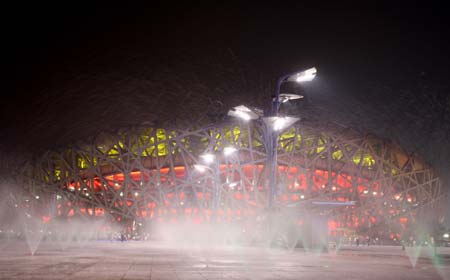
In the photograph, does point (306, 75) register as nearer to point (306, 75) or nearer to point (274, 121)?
point (306, 75)

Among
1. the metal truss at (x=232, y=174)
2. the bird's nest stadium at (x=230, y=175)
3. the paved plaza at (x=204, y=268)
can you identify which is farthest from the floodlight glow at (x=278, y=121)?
the bird's nest stadium at (x=230, y=175)

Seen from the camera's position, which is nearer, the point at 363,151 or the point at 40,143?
the point at 40,143

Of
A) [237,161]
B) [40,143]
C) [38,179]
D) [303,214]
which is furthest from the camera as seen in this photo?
[38,179]

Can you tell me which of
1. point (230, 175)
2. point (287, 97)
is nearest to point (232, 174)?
point (230, 175)

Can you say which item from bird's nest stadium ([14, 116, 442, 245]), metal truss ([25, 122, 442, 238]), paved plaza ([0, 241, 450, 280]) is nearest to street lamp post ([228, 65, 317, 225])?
paved plaza ([0, 241, 450, 280])

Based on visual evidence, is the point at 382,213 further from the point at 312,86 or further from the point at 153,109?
the point at 153,109

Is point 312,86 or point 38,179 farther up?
point 312,86

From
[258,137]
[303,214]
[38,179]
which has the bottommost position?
[303,214]

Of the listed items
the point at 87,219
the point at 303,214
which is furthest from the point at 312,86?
the point at 87,219

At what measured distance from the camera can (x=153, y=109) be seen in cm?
4150

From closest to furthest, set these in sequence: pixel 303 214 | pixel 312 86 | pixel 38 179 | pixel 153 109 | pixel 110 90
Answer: pixel 303 214 < pixel 110 90 < pixel 312 86 < pixel 153 109 < pixel 38 179

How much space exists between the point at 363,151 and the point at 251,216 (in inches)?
500

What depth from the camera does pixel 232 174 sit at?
48531 millimetres

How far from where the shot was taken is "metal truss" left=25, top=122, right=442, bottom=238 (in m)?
47.8
